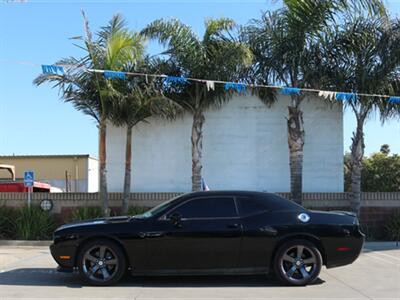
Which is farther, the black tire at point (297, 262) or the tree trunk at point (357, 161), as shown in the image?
the tree trunk at point (357, 161)

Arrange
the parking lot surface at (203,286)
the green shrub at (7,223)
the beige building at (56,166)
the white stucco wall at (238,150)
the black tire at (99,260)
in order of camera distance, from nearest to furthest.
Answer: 1. the parking lot surface at (203,286)
2. the black tire at (99,260)
3. the green shrub at (7,223)
4. the white stucco wall at (238,150)
5. the beige building at (56,166)

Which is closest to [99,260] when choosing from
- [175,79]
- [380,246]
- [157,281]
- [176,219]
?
[157,281]

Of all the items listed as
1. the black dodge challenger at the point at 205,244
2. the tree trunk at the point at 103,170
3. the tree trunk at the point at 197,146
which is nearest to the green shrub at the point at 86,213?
the tree trunk at the point at 103,170

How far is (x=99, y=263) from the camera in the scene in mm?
8828

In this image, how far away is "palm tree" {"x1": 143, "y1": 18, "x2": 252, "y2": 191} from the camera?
16000 mm

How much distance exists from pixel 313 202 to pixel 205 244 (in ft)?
30.1

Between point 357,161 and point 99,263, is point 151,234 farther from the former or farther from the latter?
point 357,161

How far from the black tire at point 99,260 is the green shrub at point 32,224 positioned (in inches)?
321

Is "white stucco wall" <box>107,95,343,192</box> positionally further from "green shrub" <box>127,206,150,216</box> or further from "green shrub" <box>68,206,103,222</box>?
"green shrub" <box>68,206,103,222</box>

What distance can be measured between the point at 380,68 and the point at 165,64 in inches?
255

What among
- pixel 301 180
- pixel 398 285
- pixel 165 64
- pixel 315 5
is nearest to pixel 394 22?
pixel 315 5

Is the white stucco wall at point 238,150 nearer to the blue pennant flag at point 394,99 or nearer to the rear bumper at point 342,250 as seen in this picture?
the blue pennant flag at point 394,99

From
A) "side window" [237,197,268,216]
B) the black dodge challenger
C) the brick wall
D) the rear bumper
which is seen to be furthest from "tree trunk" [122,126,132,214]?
the rear bumper

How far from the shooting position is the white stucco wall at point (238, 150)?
18.1m
